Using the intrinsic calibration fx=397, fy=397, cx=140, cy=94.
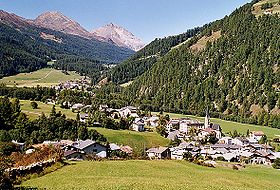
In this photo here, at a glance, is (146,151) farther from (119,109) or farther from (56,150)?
(119,109)

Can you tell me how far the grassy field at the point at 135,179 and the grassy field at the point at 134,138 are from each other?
184 ft

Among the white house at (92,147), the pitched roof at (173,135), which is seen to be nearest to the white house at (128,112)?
the pitched roof at (173,135)

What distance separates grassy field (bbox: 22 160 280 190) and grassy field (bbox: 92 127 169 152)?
56.2 meters

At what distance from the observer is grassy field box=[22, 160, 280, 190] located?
35.8 m

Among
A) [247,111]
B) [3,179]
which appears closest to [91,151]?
[3,179]

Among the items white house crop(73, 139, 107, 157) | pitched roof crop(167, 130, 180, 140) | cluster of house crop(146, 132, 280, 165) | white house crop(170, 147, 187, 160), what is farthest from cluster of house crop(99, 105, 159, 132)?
white house crop(73, 139, 107, 157)

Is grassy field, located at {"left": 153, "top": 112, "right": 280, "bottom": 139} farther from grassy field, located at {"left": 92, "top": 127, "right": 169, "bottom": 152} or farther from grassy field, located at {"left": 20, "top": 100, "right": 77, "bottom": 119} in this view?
grassy field, located at {"left": 20, "top": 100, "right": 77, "bottom": 119}

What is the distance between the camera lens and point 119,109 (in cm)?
16625

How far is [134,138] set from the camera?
112 meters

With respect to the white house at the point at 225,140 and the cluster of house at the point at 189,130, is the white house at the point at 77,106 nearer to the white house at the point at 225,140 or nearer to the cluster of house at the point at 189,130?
the cluster of house at the point at 189,130

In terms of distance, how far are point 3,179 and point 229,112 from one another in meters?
170

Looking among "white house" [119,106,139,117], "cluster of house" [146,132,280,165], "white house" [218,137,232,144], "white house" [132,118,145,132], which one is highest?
"white house" [119,106,139,117]

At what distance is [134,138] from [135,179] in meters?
73.5

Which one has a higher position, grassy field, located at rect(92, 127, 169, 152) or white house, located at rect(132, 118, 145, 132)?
white house, located at rect(132, 118, 145, 132)
